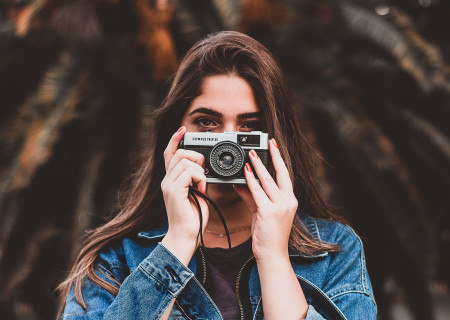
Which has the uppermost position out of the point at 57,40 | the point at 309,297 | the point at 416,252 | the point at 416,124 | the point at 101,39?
the point at 57,40

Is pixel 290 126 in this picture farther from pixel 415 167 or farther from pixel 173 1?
pixel 415 167

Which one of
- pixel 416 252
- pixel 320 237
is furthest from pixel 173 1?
pixel 416 252

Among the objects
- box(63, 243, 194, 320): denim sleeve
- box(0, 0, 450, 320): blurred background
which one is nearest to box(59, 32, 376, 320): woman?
box(63, 243, 194, 320): denim sleeve

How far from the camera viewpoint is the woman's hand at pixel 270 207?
143cm

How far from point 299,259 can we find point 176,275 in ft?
1.44

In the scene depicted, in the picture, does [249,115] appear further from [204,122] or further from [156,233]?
[156,233]

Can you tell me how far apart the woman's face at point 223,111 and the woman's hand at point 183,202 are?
109 mm

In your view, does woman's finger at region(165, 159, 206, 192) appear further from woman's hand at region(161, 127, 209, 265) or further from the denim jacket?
the denim jacket

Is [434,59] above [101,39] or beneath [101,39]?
beneath

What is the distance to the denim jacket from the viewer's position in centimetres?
140

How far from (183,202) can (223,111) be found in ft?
1.16

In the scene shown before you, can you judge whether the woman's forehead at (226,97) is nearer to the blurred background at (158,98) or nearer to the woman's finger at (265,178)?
the woman's finger at (265,178)

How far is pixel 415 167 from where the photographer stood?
3.75m

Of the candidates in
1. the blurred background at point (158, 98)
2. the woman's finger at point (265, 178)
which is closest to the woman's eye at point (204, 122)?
the woman's finger at point (265, 178)
